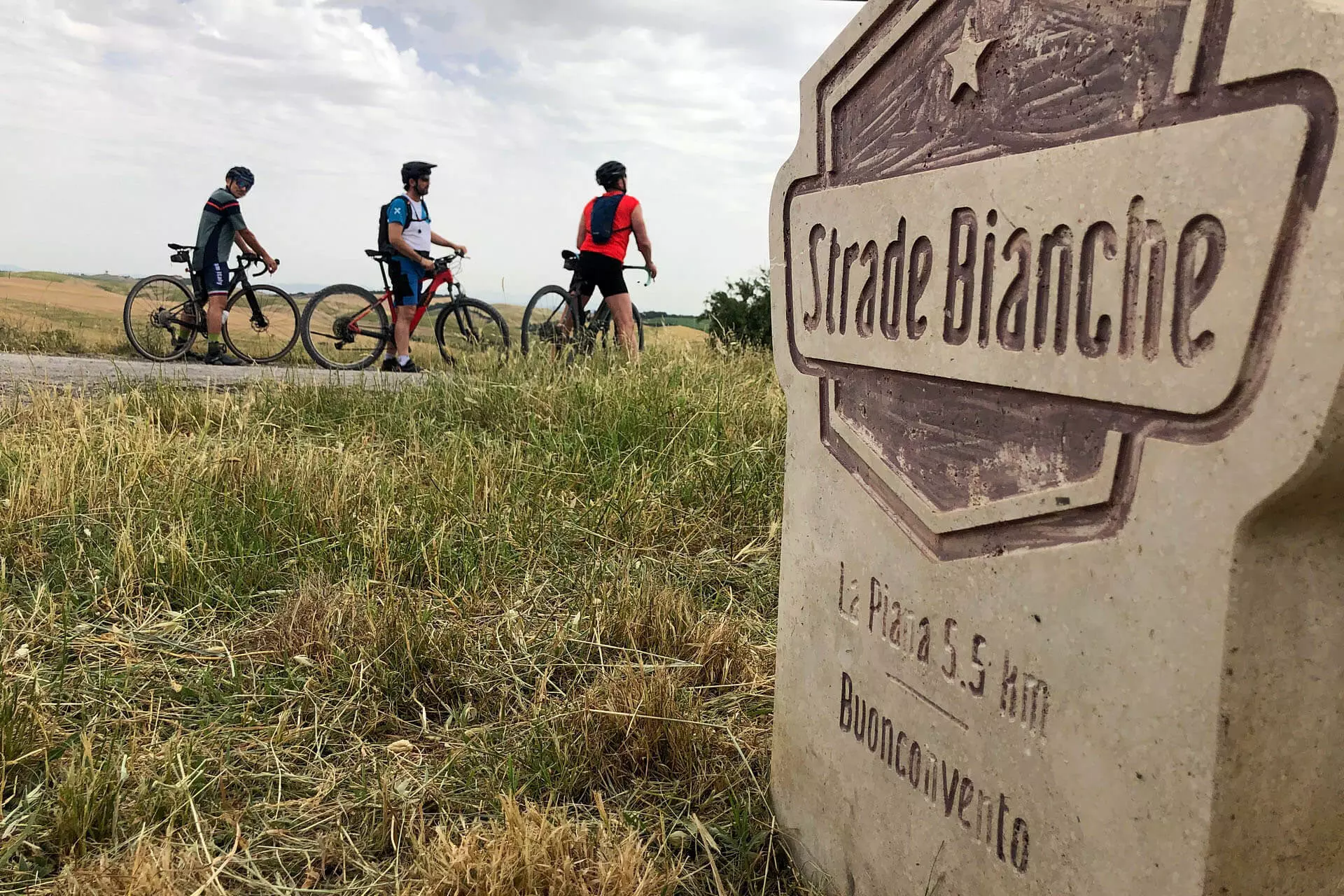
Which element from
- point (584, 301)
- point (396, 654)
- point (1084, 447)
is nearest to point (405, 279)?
point (584, 301)

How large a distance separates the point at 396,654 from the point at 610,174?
5346mm

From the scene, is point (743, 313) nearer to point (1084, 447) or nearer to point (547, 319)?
point (547, 319)

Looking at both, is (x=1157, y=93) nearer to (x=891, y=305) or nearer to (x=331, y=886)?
(x=891, y=305)

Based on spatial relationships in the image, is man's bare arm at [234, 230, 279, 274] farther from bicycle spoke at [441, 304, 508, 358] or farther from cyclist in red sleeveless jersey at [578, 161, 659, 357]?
cyclist in red sleeveless jersey at [578, 161, 659, 357]

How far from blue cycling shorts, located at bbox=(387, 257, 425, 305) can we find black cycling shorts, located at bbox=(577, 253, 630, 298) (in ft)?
5.70

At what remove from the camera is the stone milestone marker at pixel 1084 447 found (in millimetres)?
961

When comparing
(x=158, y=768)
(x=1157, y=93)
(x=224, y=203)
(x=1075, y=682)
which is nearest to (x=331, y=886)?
(x=158, y=768)

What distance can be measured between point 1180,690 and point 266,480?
10.3 ft

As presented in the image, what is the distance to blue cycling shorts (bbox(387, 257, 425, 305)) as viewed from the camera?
27.4ft

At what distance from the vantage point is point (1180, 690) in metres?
1.05

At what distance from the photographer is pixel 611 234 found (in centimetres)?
718

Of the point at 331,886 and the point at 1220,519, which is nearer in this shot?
the point at 1220,519

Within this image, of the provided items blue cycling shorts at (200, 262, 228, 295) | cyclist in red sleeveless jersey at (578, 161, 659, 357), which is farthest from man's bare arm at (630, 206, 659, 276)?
blue cycling shorts at (200, 262, 228, 295)

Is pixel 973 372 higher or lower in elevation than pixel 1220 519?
higher
